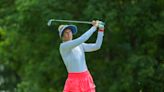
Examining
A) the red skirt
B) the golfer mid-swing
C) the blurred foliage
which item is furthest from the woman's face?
the blurred foliage

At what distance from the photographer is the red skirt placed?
18.6 feet

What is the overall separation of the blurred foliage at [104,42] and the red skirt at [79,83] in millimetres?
4826

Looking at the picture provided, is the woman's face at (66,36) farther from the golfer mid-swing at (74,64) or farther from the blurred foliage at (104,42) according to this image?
the blurred foliage at (104,42)

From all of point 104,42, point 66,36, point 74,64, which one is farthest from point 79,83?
point 104,42

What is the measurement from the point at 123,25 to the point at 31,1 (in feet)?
5.49

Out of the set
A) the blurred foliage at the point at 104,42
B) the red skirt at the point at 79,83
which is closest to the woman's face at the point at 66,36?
the red skirt at the point at 79,83

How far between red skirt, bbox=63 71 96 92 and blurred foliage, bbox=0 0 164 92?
15.8ft

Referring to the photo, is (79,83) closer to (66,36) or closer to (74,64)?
(74,64)

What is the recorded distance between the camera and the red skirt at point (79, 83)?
18.6ft

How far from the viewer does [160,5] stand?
1133 centimetres

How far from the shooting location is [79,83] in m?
5.70

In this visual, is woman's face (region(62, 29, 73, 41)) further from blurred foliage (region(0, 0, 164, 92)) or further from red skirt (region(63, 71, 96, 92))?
blurred foliage (region(0, 0, 164, 92))

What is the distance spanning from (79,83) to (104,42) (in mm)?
6180

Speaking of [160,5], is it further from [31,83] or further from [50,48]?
[31,83]
